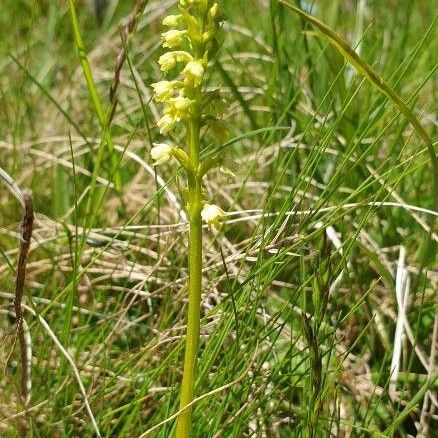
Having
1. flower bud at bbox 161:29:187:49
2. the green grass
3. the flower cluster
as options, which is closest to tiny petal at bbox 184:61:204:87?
the flower cluster

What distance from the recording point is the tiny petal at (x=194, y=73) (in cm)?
126

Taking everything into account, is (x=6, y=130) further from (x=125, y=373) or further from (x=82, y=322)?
(x=125, y=373)

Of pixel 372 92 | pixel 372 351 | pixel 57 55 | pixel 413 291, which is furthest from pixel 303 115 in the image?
pixel 57 55

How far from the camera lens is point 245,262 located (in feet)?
6.48

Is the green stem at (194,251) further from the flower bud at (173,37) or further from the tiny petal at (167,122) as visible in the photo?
→ the flower bud at (173,37)

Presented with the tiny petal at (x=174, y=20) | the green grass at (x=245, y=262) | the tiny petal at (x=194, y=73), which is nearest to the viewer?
the tiny petal at (x=194, y=73)

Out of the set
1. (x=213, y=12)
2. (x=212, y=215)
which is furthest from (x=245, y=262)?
(x=213, y=12)

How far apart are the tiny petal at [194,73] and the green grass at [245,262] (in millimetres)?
228

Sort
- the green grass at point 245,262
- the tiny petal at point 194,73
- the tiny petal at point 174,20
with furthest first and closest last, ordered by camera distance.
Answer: the green grass at point 245,262, the tiny petal at point 174,20, the tiny petal at point 194,73

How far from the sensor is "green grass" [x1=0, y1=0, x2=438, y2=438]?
5.32 feet

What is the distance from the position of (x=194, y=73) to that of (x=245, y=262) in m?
0.77

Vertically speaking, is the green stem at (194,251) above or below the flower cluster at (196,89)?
below

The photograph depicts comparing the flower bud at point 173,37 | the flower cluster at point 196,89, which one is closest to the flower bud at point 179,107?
the flower cluster at point 196,89

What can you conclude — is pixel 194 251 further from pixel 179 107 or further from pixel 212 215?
pixel 179 107
